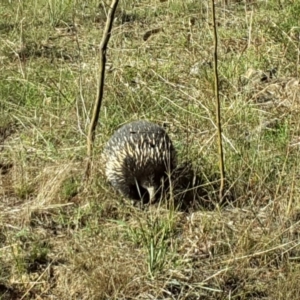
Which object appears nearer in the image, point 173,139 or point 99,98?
point 99,98

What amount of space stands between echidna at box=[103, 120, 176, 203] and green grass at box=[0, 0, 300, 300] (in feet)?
0.29

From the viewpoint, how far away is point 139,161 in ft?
15.0

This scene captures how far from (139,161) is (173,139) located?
0.63 m

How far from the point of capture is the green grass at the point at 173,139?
3.86m

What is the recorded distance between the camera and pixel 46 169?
4703 millimetres

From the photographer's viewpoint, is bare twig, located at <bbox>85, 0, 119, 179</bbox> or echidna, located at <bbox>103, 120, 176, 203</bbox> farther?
bare twig, located at <bbox>85, 0, 119, 179</bbox>

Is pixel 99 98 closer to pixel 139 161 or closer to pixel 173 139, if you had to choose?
pixel 139 161

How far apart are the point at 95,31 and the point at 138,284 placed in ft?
11.7

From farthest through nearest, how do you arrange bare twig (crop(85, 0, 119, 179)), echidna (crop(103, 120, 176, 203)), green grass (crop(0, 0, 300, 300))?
bare twig (crop(85, 0, 119, 179)), echidna (crop(103, 120, 176, 203)), green grass (crop(0, 0, 300, 300))

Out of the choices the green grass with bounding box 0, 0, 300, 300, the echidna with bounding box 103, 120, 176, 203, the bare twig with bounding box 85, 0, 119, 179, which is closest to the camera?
the green grass with bounding box 0, 0, 300, 300

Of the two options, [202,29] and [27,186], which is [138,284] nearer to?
[27,186]

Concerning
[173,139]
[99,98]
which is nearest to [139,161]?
[99,98]

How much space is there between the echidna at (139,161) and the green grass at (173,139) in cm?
9

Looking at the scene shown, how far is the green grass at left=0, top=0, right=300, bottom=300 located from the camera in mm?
3857
